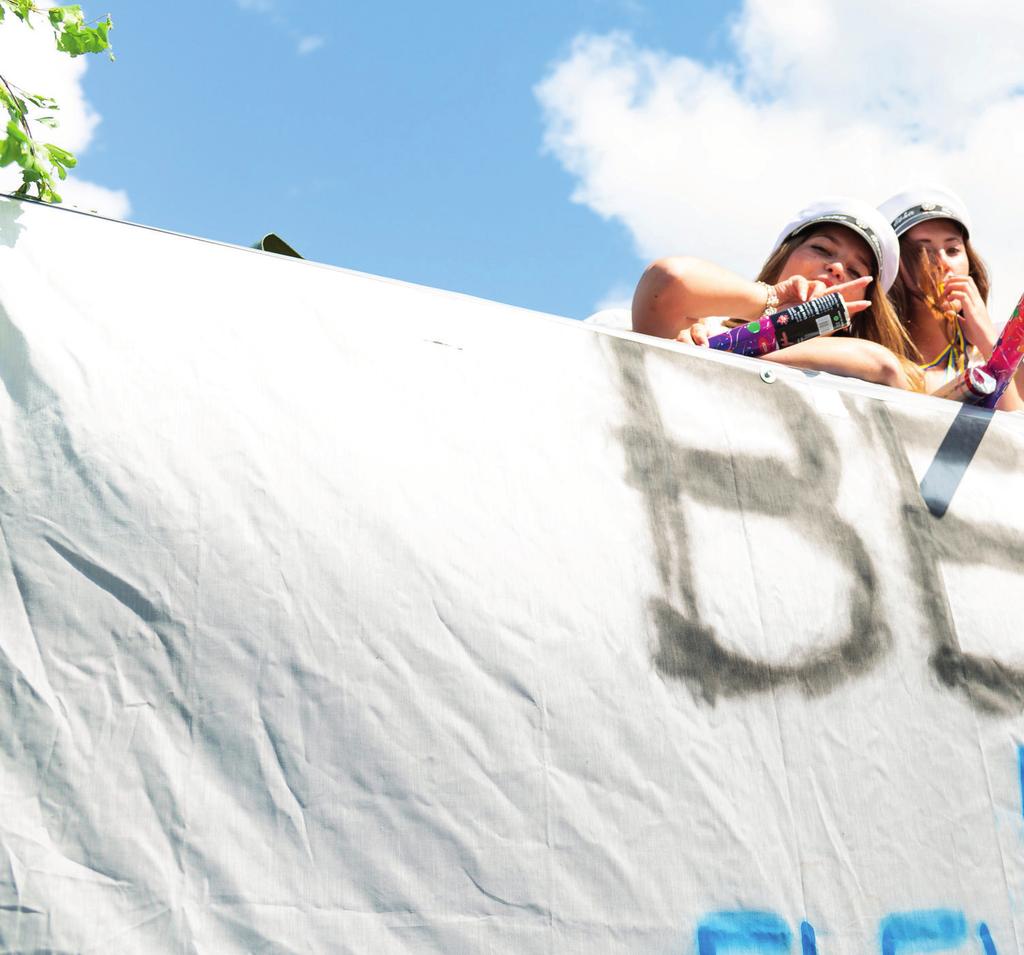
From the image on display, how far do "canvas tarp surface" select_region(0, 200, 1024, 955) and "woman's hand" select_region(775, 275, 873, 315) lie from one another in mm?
565

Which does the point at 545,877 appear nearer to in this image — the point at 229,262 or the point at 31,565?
the point at 31,565

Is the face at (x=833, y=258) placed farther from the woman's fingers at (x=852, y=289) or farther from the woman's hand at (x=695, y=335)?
the woman's hand at (x=695, y=335)

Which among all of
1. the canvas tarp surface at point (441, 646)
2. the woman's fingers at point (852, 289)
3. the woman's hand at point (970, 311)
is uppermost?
the woman's hand at point (970, 311)

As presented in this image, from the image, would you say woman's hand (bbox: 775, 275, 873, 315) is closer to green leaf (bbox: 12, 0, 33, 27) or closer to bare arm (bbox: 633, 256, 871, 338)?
bare arm (bbox: 633, 256, 871, 338)

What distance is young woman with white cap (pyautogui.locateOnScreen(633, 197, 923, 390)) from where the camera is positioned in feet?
7.28

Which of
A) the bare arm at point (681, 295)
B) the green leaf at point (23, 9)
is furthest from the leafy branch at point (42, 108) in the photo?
the bare arm at point (681, 295)

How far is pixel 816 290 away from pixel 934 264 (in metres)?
0.70

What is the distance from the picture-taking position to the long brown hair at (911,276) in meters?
2.96

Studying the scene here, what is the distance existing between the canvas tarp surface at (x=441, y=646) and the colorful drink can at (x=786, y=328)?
0.68 feet

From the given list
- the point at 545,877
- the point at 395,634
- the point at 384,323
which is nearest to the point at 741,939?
the point at 545,877

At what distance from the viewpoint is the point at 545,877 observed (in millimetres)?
1397

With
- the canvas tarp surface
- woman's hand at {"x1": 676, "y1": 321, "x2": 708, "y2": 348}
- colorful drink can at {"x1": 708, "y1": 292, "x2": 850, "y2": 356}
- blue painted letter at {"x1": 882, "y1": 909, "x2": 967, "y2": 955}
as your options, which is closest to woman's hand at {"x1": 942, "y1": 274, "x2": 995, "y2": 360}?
colorful drink can at {"x1": 708, "y1": 292, "x2": 850, "y2": 356}

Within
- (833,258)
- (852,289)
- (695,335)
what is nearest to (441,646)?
(695,335)

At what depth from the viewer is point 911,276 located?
2.97 metres
